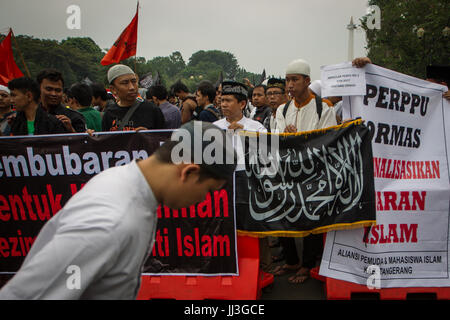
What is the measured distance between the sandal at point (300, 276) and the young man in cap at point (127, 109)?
250 cm

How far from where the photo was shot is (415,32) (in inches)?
506

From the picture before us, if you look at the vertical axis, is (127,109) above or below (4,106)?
below

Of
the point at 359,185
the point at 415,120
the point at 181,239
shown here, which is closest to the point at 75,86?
the point at 181,239

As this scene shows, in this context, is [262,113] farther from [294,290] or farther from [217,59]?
[217,59]

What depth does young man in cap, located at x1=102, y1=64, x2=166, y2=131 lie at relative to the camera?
4492mm

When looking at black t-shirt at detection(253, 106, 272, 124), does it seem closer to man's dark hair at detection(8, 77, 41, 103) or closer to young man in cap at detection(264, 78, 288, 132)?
young man in cap at detection(264, 78, 288, 132)

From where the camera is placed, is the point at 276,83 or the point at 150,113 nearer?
the point at 150,113

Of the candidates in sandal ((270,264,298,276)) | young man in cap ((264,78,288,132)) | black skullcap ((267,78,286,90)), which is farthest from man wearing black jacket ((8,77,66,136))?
black skullcap ((267,78,286,90))

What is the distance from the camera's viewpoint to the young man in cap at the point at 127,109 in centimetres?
449

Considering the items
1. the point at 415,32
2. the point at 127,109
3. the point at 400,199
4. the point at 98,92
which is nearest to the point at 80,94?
the point at 127,109

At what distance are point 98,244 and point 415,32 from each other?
47.5ft

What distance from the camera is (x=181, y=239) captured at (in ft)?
12.2
